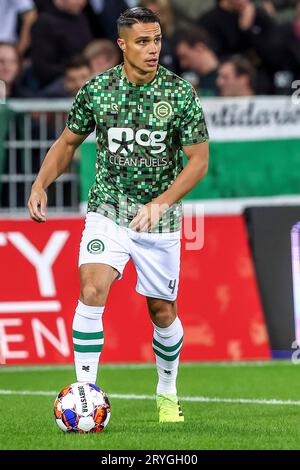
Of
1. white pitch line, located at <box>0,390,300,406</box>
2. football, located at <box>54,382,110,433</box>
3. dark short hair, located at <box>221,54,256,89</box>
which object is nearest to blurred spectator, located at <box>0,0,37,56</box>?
dark short hair, located at <box>221,54,256,89</box>

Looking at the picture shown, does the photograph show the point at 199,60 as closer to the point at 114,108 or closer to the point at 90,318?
the point at 114,108

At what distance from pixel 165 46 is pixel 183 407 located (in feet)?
23.1

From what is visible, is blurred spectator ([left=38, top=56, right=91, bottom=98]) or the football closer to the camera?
the football

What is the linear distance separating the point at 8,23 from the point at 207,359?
5439 millimetres

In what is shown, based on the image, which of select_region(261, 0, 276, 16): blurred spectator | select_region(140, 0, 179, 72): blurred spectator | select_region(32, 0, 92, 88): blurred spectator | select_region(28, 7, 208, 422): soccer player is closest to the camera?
select_region(28, 7, 208, 422): soccer player

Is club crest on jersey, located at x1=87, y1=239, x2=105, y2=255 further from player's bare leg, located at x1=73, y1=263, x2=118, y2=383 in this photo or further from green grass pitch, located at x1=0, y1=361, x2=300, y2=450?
green grass pitch, located at x1=0, y1=361, x2=300, y2=450

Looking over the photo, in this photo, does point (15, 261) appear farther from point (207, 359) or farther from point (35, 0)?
point (35, 0)

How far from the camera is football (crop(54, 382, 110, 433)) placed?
7.76m

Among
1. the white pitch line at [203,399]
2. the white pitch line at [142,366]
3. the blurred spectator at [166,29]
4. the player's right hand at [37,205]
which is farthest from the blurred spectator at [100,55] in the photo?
the player's right hand at [37,205]

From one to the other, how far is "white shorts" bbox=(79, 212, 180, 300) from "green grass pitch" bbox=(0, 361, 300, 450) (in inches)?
35.8

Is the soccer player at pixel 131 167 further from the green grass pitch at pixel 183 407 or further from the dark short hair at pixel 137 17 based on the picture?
the green grass pitch at pixel 183 407

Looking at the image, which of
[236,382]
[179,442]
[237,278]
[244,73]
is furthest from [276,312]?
[179,442]

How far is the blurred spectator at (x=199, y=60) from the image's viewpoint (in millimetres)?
15406

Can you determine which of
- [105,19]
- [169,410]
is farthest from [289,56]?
[169,410]
